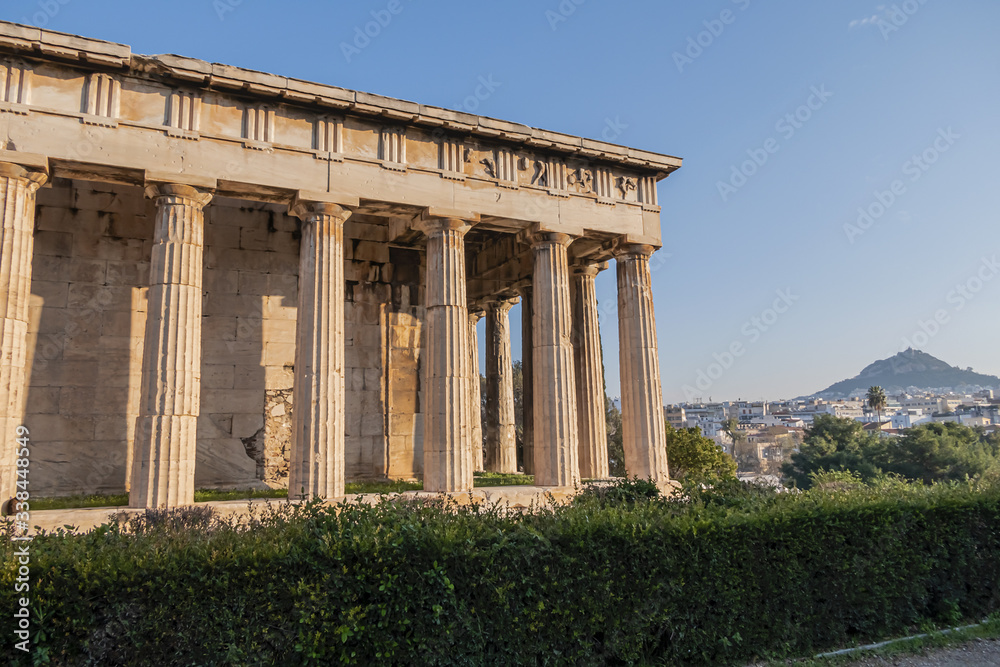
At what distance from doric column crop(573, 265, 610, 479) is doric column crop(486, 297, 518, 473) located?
4059mm

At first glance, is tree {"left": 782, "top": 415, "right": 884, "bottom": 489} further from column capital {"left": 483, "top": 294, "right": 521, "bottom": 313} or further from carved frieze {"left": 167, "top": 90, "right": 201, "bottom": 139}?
carved frieze {"left": 167, "top": 90, "right": 201, "bottom": 139}

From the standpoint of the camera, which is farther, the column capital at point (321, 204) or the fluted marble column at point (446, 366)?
the fluted marble column at point (446, 366)

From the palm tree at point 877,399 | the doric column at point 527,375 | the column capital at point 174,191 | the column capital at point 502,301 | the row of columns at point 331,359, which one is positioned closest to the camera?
the row of columns at point 331,359

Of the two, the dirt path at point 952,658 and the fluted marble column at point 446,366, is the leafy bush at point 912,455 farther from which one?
the dirt path at point 952,658

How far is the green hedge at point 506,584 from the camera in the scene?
20.7 feet

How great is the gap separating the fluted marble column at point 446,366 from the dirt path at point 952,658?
9199 mm

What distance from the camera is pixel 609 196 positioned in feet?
62.2

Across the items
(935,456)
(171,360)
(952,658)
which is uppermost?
(171,360)

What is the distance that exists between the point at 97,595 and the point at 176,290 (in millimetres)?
9093

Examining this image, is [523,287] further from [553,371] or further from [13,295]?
[13,295]

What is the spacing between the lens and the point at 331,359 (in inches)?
595

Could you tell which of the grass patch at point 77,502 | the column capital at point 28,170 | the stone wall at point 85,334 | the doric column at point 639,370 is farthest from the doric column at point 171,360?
the doric column at point 639,370

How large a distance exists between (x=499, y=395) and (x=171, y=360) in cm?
1293

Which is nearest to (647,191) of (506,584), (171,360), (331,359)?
(331,359)
